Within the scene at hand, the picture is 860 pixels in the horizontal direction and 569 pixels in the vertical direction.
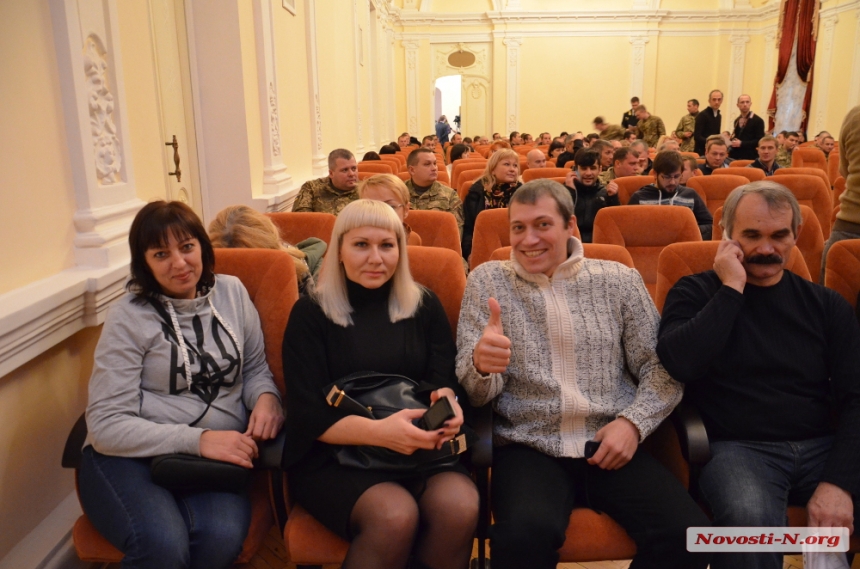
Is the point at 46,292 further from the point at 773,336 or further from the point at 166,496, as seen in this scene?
the point at 773,336

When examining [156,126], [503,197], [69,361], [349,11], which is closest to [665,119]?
[349,11]

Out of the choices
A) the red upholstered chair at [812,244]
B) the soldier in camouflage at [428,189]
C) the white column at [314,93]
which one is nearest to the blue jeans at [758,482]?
the red upholstered chair at [812,244]

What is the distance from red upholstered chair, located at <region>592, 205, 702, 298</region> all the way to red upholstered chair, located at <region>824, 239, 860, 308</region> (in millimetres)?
1032

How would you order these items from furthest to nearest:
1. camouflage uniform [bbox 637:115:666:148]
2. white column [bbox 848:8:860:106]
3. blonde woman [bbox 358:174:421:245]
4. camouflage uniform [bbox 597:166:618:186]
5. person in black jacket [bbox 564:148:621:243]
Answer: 1. camouflage uniform [bbox 637:115:666:148]
2. white column [bbox 848:8:860:106]
3. camouflage uniform [bbox 597:166:618:186]
4. person in black jacket [bbox 564:148:621:243]
5. blonde woman [bbox 358:174:421:245]

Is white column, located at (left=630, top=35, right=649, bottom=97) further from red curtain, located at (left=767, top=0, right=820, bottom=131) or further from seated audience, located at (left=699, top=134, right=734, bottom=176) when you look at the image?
seated audience, located at (left=699, top=134, right=734, bottom=176)

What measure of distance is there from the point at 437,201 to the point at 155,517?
10.4ft

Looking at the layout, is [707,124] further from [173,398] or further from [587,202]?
[173,398]

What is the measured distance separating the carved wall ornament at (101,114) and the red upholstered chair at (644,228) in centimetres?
215

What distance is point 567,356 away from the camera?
186 cm

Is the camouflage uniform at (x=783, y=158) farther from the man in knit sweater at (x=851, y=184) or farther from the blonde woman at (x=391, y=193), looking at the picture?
the blonde woman at (x=391, y=193)

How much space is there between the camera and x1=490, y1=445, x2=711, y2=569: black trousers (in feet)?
5.16

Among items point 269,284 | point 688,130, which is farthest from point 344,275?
point 688,130

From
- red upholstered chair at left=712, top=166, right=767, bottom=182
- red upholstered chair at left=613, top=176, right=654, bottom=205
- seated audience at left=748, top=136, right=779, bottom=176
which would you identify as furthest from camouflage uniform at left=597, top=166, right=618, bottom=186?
seated audience at left=748, top=136, right=779, bottom=176

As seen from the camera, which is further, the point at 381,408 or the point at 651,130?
the point at 651,130
